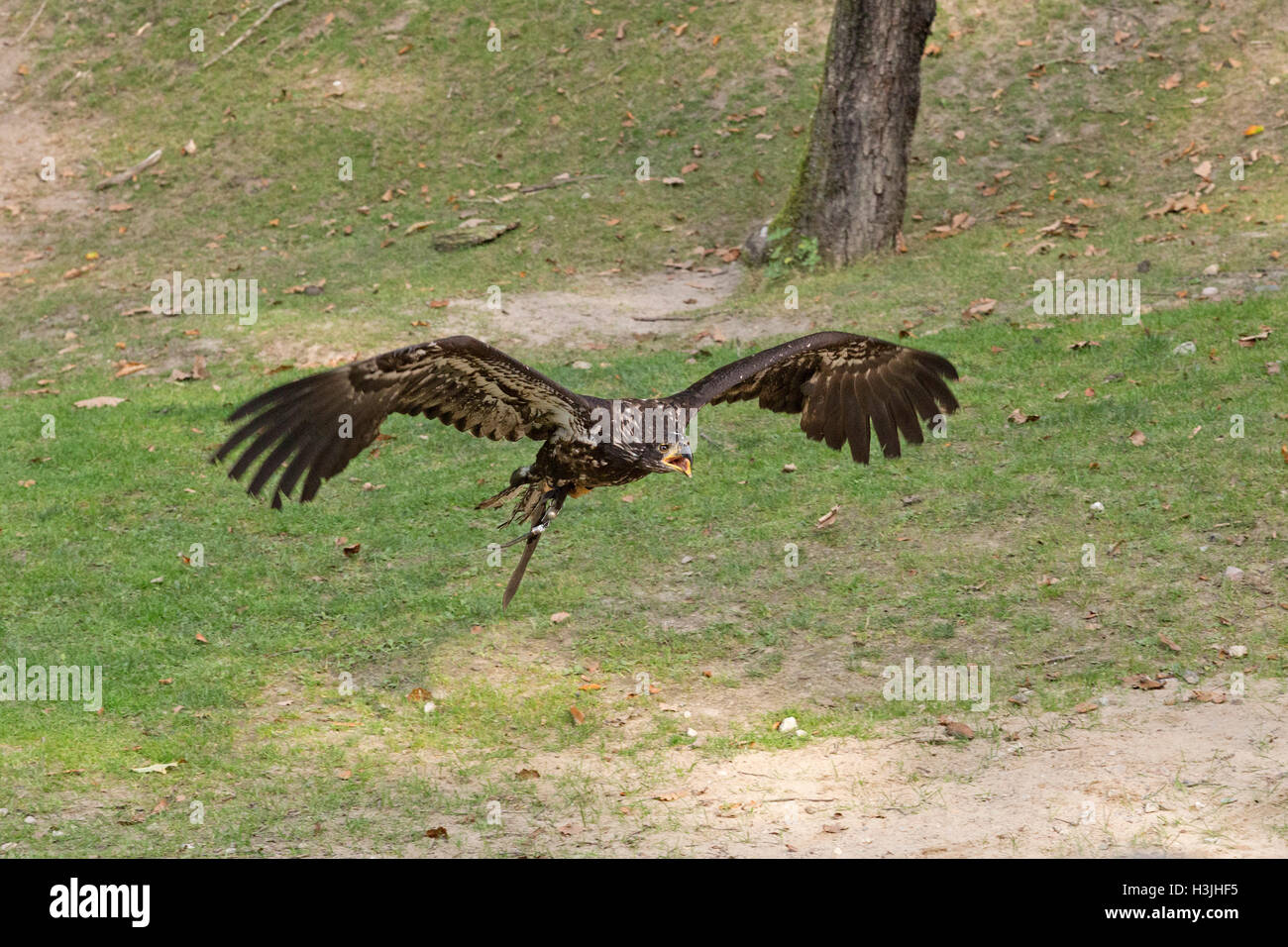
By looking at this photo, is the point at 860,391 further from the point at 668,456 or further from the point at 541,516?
the point at 541,516

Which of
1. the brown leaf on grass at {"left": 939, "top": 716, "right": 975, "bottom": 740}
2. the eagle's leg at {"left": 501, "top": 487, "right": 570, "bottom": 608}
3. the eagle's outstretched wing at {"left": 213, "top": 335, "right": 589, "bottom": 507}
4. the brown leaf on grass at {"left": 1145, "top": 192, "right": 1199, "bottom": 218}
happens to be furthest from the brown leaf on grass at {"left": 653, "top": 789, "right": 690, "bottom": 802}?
the brown leaf on grass at {"left": 1145, "top": 192, "right": 1199, "bottom": 218}

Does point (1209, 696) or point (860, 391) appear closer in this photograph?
point (1209, 696)

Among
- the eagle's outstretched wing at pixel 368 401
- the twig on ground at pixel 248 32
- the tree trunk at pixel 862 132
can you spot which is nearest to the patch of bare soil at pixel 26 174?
the twig on ground at pixel 248 32

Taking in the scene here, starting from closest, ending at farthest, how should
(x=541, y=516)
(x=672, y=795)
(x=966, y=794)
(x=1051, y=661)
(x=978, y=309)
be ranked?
(x=966, y=794)
(x=672, y=795)
(x=541, y=516)
(x=1051, y=661)
(x=978, y=309)

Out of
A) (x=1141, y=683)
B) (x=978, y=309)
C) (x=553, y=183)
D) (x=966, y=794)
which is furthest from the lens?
(x=553, y=183)

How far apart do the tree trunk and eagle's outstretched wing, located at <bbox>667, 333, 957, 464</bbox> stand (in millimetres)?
6671

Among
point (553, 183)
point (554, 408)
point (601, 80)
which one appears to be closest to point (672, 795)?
point (554, 408)

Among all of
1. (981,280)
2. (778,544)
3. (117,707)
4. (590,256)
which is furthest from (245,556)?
(981,280)

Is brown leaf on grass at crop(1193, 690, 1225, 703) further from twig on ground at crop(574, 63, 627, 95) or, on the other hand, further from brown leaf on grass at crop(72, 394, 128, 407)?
twig on ground at crop(574, 63, 627, 95)

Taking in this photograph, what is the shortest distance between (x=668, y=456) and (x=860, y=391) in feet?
5.66

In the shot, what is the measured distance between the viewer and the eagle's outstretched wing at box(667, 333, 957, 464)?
322 inches

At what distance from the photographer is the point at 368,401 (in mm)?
6699

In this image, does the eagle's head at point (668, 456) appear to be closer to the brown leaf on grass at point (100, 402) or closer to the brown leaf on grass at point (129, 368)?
the brown leaf on grass at point (100, 402)

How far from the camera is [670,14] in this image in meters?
19.0
